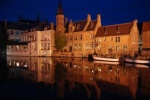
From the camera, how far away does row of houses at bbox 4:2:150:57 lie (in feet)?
177

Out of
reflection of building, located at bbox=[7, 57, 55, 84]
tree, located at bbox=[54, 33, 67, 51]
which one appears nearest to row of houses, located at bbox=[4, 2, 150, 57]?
tree, located at bbox=[54, 33, 67, 51]

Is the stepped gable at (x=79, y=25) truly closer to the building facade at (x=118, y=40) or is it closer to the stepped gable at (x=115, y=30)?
the stepped gable at (x=115, y=30)

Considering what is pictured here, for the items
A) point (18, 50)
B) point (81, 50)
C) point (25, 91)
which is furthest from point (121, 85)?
point (18, 50)

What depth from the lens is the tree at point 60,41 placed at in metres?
66.8

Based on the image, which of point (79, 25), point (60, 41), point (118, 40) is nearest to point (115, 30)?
point (118, 40)

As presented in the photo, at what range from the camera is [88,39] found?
211 ft

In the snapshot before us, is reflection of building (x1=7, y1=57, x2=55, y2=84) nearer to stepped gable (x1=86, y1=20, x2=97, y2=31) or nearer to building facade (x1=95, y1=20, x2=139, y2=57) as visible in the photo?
building facade (x1=95, y1=20, x2=139, y2=57)

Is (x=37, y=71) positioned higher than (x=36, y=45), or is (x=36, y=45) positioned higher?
(x=36, y=45)

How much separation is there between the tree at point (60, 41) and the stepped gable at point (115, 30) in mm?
11859

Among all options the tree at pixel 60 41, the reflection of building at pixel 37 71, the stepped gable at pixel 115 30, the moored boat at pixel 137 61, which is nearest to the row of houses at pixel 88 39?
the stepped gable at pixel 115 30

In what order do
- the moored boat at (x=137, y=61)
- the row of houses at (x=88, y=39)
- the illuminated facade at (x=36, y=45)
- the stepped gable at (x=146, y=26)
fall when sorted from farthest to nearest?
the illuminated facade at (x=36, y=45), the stepped gable at (x=146, y=26), the row of houses at (x=88, y=39), the moored boat at (x=137, y=61)

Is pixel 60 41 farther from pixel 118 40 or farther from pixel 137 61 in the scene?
pixel 137 61

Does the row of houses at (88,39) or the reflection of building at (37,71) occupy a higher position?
the row of houses at (88,39)

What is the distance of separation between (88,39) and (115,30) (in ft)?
32.0
